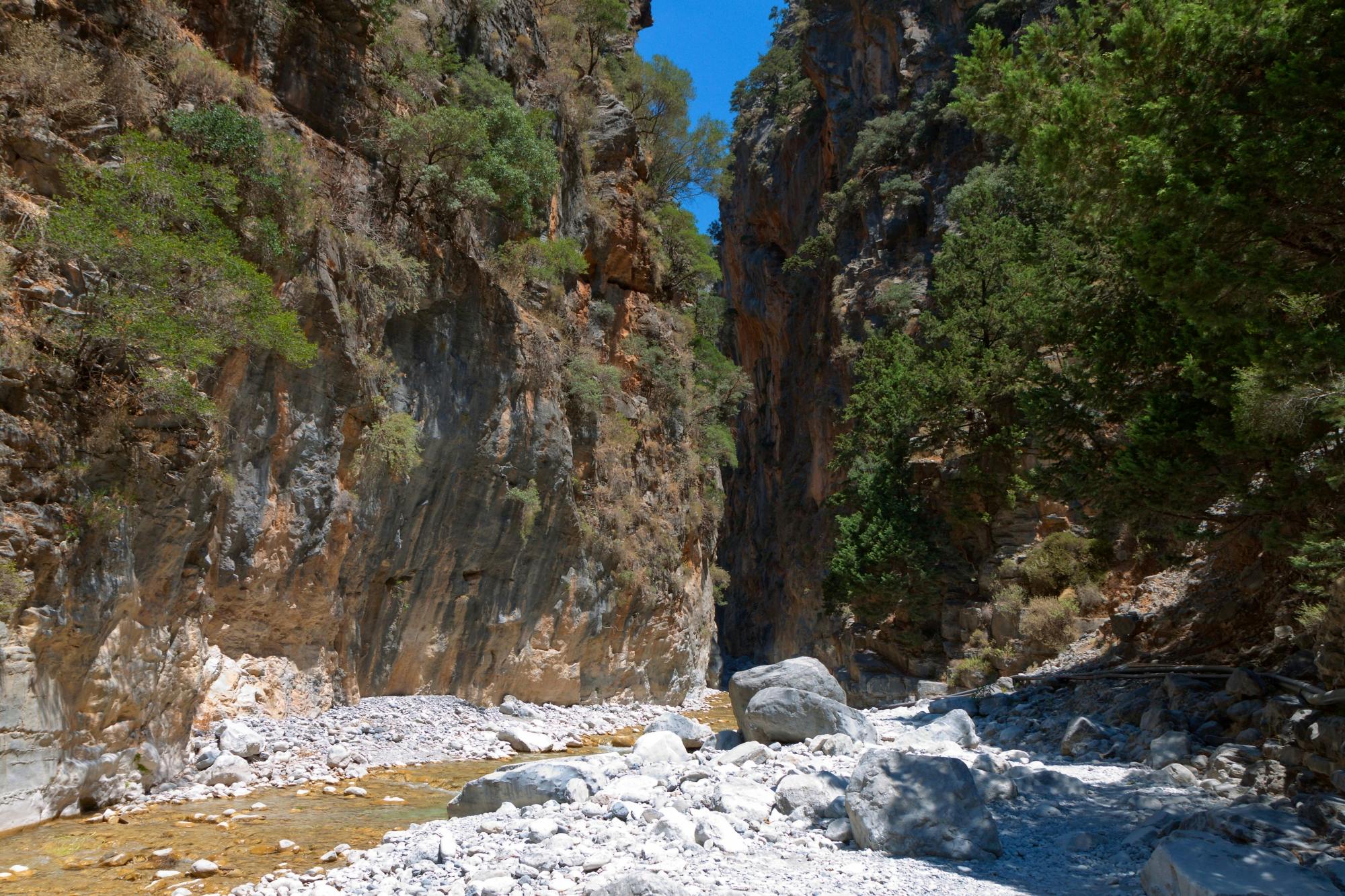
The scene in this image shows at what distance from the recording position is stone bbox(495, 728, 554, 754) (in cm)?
1401

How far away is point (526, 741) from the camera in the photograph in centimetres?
1405

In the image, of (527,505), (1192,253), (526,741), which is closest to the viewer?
(1192,253)

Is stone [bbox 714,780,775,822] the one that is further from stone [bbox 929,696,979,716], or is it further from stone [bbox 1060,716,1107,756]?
stone [bbox 929,696,979,716]

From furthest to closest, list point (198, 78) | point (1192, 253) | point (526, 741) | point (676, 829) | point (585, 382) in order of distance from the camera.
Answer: point (585, 382) → point (526, 741) → point (198, 78) → point (1192, 253) → point (676, 829)

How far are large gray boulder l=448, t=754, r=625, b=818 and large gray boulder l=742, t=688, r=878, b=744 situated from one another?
8.11 ft

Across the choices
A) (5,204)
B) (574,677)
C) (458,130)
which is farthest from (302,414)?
(574,677)

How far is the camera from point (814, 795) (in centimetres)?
676

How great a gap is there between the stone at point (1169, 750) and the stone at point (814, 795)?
3717 mm

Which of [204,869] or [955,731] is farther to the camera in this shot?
[955,731]

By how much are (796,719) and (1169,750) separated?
3855mm

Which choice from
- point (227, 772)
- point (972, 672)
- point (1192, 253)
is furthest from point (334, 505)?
point (972, 672)

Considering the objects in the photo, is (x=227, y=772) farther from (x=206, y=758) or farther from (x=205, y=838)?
(x=205, y=838)

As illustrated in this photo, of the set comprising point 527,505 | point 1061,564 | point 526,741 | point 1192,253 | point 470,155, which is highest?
point 470,155

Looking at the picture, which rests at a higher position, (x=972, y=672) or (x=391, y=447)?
(x=391, y=447)
